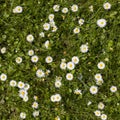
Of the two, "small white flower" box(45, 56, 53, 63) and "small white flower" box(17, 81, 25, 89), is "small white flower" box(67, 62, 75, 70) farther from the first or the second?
"small white flower" box(17, 81, 25, 89)

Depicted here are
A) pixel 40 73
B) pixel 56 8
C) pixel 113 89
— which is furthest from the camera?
pixel 56 8

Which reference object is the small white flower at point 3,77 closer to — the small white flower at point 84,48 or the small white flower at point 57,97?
the small white flower at point 57,97

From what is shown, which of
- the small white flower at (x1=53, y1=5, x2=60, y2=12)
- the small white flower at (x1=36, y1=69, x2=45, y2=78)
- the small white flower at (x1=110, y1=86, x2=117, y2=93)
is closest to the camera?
the small white flower at (x1=110, y1=86, x2=117, y2=93)

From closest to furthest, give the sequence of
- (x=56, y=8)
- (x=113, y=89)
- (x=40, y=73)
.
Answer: (x=113, y=89) < (x=40, y=73) < (x=56, y=8)

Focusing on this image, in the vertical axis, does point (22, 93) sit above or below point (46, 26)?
below

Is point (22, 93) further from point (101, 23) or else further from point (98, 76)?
point (101, 23)

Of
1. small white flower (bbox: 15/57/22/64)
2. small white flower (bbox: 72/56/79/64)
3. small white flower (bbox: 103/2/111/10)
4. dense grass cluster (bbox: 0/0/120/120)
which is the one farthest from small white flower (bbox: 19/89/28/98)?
small white flower (bbox: 103/2/111/10)

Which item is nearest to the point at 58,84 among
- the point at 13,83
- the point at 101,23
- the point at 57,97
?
the point at 57,97

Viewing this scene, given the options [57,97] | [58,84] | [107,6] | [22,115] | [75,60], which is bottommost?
[22,115]

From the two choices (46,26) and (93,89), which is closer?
(93,89)

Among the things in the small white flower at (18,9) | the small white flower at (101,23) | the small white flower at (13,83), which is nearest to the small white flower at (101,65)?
the small white flower at (101,23)
